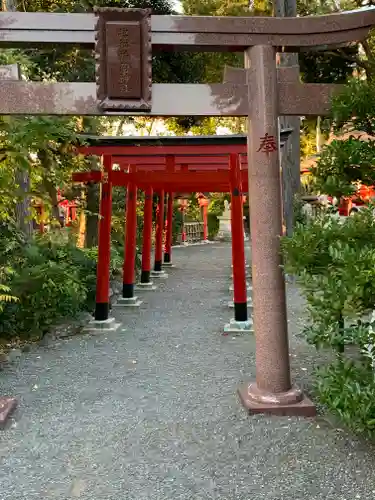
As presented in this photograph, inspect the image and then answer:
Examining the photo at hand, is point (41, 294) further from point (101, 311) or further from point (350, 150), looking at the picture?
point (350, 150)

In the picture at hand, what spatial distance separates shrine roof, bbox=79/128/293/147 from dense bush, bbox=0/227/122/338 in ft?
4.37

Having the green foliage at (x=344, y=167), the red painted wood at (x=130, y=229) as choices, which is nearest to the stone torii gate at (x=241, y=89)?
the green foliage at (x=344, y=167)

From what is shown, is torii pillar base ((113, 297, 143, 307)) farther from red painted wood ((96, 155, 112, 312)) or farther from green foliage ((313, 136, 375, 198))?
green foliage ((313, 136, 375, 198))

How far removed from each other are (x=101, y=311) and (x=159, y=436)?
3863mm

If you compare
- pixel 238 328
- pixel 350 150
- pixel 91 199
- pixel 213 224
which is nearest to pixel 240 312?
pixel 238 328

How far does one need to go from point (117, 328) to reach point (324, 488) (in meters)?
4.82

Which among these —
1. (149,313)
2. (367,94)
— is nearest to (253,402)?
(367,94)

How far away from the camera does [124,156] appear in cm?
764

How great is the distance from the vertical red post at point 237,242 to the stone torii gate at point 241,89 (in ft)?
10.3

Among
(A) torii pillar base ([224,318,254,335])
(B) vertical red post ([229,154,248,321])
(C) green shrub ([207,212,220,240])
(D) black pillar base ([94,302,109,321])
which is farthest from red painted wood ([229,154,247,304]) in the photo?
(C) green shrub ([207,212,220,240])

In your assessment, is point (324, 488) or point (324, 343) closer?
point (324, 488)

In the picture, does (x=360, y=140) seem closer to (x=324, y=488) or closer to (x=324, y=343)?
(x=324, y=343)

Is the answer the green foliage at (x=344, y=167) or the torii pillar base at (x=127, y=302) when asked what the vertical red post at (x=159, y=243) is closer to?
the torii pillar base at (x=127, y=302)

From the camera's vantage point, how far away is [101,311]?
24.1 ft
